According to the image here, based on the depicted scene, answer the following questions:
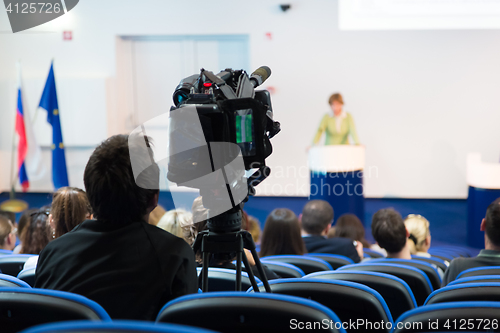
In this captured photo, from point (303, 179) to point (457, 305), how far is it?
572 centimetres

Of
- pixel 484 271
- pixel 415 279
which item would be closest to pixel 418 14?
pixel 484 271

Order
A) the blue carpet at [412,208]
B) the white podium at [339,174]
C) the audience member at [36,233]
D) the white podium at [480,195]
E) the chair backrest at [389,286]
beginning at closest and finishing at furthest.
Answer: the chair backrest at [389,286] → the audience member at [36,233] → the white podium at [480,195] → the white podium at [339,174] → the blue carpet at [412,208]

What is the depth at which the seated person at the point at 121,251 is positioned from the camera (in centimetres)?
107

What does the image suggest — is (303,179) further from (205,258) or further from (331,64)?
(205,258)

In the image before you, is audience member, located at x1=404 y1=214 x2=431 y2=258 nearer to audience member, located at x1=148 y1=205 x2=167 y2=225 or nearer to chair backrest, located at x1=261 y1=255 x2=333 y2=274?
chair backrest, located at x1=261 y1=255 x2=333 y2=274

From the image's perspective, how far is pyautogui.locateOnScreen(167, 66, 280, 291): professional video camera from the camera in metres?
1.26

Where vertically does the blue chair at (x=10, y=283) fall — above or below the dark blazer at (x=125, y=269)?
below

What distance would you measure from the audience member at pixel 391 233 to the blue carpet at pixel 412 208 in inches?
104

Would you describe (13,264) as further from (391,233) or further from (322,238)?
(391,233)

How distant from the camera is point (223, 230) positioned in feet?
4.47

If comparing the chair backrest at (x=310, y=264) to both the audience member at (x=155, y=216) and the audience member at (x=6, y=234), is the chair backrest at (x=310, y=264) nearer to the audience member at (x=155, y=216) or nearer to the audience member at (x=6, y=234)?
the audience member at (x=155, y=216)

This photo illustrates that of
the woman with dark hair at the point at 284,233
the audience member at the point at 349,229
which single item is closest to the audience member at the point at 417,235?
the audience member at the point at 349,229

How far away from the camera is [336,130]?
5734 millimetres

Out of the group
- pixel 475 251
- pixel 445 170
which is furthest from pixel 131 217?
pixel 445 170
